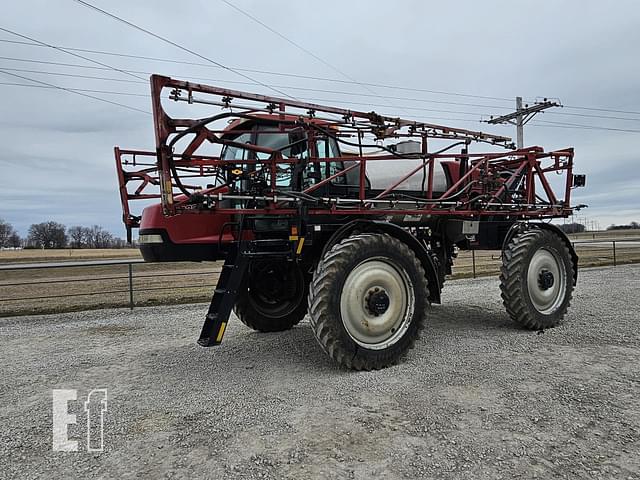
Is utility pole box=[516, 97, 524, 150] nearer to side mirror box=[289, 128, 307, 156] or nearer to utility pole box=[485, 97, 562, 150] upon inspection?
utility pole box=[485, 97, 562, 150]

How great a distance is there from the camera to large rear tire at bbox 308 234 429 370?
437cm

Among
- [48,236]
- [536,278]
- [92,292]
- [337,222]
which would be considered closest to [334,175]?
[337,222]

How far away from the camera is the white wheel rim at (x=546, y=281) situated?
6.30 m

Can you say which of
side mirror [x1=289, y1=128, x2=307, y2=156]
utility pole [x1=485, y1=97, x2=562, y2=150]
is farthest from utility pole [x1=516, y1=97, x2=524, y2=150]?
side mirror [x1=289, y1=128, x2=307, y2=156]

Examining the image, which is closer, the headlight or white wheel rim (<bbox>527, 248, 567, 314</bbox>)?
the headlight

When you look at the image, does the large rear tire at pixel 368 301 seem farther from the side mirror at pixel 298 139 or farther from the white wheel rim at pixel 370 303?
the side mirror at pixel 298 139

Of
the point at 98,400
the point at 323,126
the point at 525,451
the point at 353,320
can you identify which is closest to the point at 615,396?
the point at 525,451

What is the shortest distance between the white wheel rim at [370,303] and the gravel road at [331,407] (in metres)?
0.39

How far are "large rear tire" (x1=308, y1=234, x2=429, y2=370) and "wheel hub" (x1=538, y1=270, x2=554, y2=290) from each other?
7.91 ft

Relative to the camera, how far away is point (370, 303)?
464 centimetres

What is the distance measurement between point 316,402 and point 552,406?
1.95 meters

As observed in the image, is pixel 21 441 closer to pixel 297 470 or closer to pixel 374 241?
pixel 297 470

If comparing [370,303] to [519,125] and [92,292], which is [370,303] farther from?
[519,125]

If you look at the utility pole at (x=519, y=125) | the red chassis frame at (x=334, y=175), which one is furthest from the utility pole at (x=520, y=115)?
the red chassis frame at (x=334, y=175)
